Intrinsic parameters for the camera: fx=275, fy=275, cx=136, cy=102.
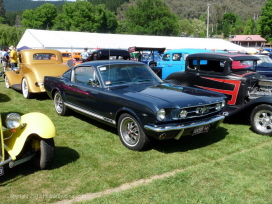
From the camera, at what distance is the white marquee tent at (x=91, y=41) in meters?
27.3

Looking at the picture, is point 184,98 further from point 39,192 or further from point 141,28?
point 141,28

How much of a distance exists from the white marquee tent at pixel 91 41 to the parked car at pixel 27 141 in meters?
23.5

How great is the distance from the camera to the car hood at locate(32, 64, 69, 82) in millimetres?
8978

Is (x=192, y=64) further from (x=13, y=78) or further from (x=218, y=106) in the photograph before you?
(x=13, y=78)

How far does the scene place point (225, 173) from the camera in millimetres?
3979

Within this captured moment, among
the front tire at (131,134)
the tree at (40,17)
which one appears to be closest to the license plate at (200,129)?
the front tire at (131,134)

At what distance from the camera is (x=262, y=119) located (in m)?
5.78

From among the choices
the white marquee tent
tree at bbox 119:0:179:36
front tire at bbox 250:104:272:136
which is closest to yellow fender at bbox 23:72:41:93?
front tire at bbox 250:104:272:136

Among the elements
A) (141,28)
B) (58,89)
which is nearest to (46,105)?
(58,89)

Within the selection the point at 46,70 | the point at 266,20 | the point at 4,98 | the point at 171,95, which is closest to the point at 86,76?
the point at 171,95

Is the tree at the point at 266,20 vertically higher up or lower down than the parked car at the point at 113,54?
higher up

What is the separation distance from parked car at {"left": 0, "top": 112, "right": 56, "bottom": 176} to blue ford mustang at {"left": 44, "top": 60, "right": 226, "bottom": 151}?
4.58 feet

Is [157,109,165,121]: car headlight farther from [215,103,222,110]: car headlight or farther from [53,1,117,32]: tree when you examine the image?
[53,1,117,32]: tree

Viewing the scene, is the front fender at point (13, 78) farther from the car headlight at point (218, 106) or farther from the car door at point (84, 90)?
the car headlight at point (218, 106)
